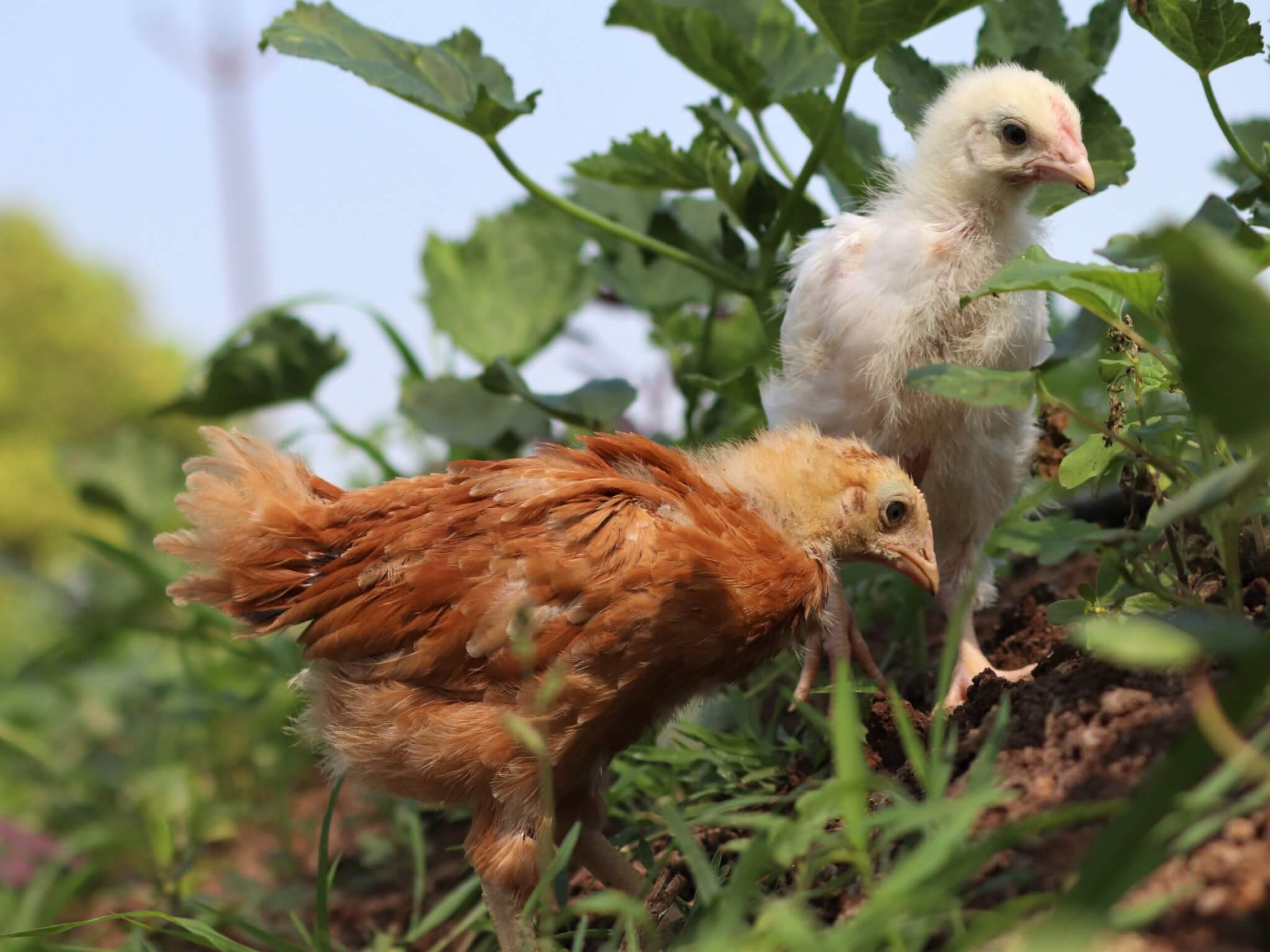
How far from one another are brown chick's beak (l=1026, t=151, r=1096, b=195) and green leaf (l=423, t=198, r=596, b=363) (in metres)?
1.97

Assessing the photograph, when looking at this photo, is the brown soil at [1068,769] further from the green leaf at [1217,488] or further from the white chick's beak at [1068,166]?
the white chick's beak at [1068,166]

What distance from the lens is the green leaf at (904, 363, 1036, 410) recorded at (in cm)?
171

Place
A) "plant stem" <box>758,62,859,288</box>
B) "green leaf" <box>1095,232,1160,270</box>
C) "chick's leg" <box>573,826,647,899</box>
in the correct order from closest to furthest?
1. "green leaf" <box>1095,232,1160,270</box>
2. "chick's leg" <box>573,826,647,899</box>
3. "plant stem" <box>758,62,859,288</box>

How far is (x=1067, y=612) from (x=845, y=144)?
69.7 inches

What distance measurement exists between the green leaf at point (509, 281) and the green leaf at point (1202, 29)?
2.25 metres

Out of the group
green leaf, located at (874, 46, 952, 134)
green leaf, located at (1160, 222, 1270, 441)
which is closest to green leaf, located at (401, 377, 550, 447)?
green leaf, located at (874, 46, 952, 134)

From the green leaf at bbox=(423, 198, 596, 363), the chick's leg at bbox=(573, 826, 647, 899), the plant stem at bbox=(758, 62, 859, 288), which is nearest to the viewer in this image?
the chick's leg at bbox=(573, 826, 647, 899)

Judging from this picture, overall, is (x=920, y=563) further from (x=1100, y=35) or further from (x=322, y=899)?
(x=1100, y=35)

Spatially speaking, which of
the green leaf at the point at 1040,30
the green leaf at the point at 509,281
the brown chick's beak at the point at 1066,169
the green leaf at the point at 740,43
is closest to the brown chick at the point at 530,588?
the brown chick's beak at the point at 1066,169

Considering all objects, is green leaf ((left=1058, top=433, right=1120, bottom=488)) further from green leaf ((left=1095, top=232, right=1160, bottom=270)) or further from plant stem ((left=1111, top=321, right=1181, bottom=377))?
green leaf ((left=1095, top=232, right=1160, bottom=270))

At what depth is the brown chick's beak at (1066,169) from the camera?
243 cm

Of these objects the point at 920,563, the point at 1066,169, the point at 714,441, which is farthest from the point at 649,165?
the point at 920,563

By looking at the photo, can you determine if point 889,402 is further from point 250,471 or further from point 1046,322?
point 250,471

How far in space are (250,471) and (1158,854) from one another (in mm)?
1952
